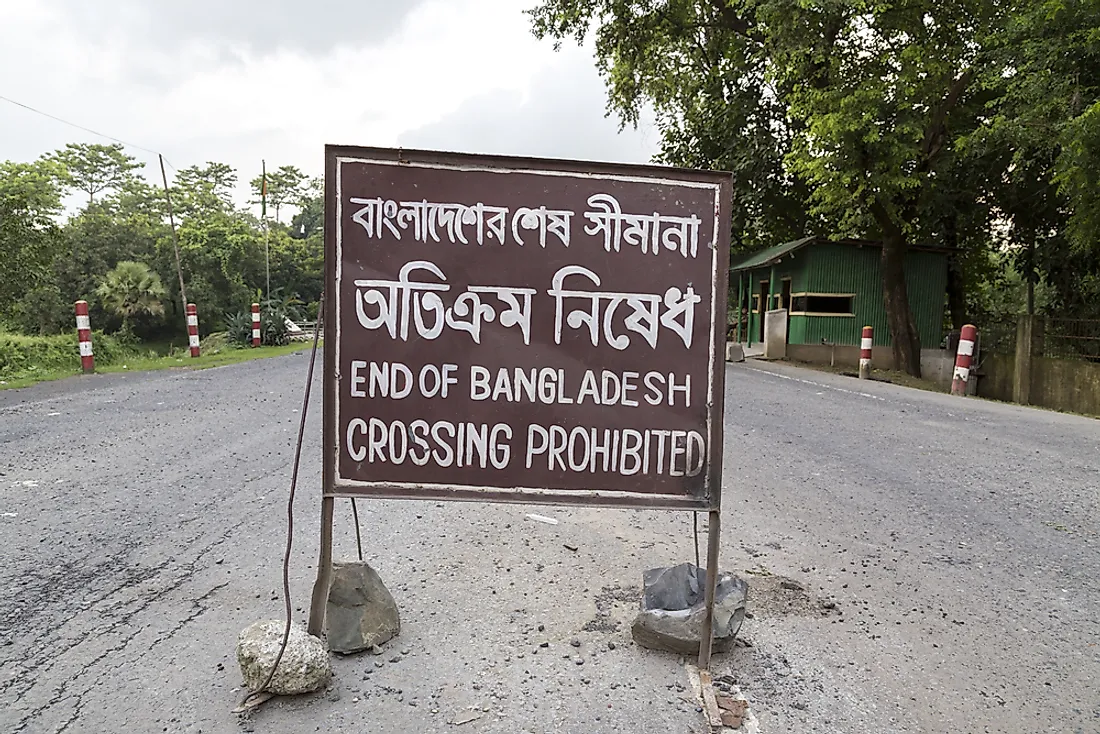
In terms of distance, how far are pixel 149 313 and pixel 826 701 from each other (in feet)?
122

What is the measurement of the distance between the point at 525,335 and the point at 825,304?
18.9 metres

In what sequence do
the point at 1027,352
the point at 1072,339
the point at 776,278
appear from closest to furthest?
the point at 1072,339 → the point at 1027,352 → the point at 776,278

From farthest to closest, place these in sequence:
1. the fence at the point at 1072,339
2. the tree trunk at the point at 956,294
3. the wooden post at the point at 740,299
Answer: the wooden post at the point at 740,299 → the tree trunk at the point at 956,294 → the fence at the point at 1072,339

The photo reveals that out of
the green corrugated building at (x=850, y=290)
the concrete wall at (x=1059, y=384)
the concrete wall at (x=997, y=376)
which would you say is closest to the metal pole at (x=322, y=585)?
the concrete wall at (x=1059, y=384)

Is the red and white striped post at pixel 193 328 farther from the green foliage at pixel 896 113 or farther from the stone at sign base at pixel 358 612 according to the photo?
the stone at sign base at pixel 358 612

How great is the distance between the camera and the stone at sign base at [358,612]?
263 centimetres

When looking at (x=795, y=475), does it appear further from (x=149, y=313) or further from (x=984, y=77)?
(x=149, y=313)

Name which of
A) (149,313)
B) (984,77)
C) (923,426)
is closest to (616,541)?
(923,426)

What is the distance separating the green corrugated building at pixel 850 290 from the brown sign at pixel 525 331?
17739mm

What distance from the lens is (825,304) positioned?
19938 millimetres

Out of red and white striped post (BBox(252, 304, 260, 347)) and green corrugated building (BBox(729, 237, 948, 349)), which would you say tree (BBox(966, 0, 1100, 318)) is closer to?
green corrugated building (BBox(729, 237, 948, 349))

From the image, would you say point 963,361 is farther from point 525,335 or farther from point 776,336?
point 525,335

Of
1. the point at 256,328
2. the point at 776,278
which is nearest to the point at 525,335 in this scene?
the point at 256,328

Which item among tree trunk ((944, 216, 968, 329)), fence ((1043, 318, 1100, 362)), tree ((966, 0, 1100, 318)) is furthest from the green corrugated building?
fence ((1043, 318, 1100, 362))
